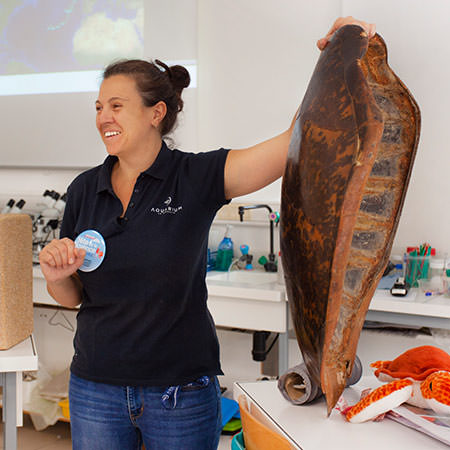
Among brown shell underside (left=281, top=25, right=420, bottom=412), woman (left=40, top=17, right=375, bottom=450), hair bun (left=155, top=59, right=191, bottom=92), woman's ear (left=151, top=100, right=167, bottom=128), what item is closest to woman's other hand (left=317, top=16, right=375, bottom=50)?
brown shell underside (left=281, top=25, right=420, bottom=412)

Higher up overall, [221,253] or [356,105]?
[356,105]

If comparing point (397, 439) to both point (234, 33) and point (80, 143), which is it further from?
point (80, 143)

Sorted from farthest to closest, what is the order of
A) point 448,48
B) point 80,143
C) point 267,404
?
point 80,143, point 448,48, point 267,404

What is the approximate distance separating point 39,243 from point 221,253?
1184 mm

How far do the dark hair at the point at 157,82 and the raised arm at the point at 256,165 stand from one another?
30 cm

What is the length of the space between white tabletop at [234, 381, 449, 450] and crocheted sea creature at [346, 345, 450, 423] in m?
0.03

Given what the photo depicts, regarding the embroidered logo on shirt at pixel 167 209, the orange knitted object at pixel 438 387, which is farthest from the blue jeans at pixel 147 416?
the orange knitted object at pixel 438 387

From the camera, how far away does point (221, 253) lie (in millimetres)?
3307

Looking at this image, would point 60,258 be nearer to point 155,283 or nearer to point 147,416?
point 155,283

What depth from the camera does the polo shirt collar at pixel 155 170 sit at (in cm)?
138

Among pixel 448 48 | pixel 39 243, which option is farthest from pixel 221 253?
pixel 448 48

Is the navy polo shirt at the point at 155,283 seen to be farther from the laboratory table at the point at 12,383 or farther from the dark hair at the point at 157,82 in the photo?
Answer: the laboratory table at the point at 12,383

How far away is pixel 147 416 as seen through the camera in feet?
4.32

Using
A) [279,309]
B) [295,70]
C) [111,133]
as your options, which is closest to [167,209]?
[111,133]
